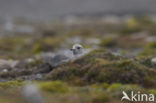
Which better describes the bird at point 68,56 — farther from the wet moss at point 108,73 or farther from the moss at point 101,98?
the moss at point 101,98

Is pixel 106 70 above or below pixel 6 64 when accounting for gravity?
below

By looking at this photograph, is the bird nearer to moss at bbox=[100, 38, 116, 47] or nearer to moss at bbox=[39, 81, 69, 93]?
moss at bbox=[39, 81, 69, 93]

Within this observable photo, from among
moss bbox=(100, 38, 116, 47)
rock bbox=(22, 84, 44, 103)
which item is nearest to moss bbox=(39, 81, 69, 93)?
rock bbox=(22, 84, 44, 103)

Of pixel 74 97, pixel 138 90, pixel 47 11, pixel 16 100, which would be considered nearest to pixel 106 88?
pixel 138 90

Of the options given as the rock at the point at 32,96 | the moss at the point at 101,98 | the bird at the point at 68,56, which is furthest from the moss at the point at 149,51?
the rock at the point at 32,96

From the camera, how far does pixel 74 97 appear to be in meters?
16.1

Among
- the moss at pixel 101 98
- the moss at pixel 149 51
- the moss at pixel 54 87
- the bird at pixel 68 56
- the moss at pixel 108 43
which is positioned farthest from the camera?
the moss at pixel 108 43

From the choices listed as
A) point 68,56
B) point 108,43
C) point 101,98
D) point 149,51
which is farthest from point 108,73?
point 108,43

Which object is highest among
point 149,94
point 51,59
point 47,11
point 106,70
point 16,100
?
point 47,11

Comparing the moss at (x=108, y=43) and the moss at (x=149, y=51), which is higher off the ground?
the moss at (x=108, y=43)

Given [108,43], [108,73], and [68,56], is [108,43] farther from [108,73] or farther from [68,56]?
[108,73]

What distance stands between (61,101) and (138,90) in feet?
12.9

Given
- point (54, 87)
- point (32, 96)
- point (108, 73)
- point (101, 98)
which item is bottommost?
point (32, 96)

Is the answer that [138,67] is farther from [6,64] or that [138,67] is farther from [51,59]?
[6,64]
